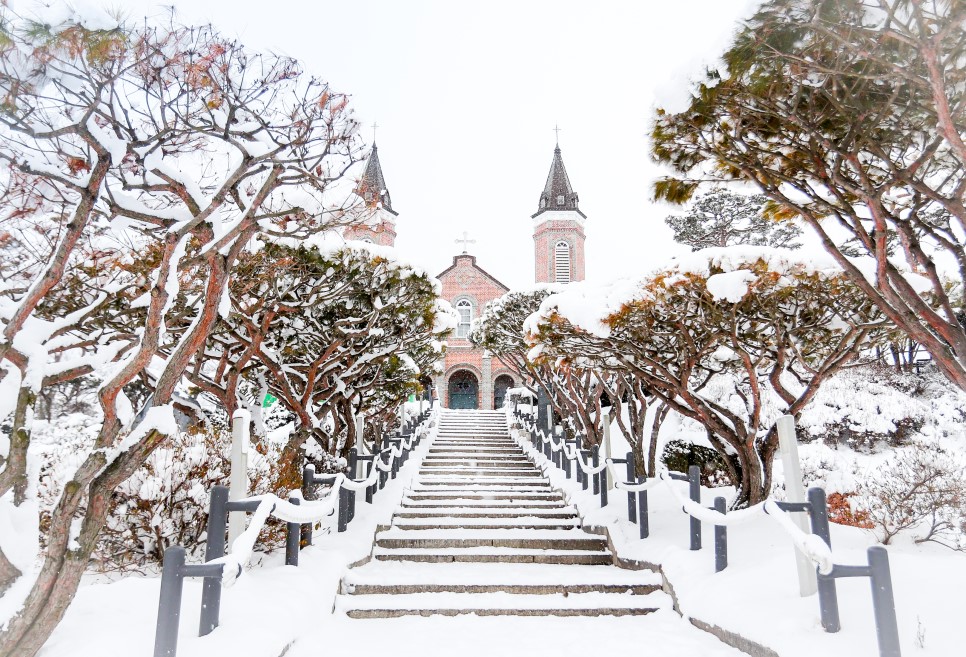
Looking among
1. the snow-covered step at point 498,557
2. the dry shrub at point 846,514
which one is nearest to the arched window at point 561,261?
the dry shrub at point 846,514

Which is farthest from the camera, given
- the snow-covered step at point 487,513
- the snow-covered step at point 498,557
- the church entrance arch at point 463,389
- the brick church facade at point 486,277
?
the church entrance arch at point 463,389

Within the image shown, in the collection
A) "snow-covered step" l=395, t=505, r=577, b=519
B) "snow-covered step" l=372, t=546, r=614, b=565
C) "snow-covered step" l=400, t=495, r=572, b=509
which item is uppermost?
"snow-covered step" l=400, t=495, r=572, b=509

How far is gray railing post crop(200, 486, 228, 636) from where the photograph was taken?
386 cm

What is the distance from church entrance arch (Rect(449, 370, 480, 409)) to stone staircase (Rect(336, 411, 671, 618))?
955 inches

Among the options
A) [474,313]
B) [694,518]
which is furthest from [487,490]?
[474,313]

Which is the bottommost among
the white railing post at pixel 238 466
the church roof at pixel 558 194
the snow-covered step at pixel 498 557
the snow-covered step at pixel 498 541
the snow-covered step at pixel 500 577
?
the snow-covered step at pixel 500 577

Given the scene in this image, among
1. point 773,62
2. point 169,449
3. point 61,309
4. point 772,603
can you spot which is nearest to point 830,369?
point 772,603

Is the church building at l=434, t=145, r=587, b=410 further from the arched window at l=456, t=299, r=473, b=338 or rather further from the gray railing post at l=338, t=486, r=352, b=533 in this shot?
the gray railing post at l=338, t=486, r=352, b=533

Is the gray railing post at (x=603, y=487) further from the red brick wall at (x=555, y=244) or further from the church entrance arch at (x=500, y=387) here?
the red brick wall at (x=555, y=244)

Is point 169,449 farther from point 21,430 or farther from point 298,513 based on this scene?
point 21,430

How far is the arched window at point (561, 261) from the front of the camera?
118 feet

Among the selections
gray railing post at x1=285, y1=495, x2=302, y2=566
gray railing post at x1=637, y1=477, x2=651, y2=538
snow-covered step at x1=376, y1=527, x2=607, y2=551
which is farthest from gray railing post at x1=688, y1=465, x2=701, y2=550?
gray railing post at x1=285, y1=495, x2=302, y2=566

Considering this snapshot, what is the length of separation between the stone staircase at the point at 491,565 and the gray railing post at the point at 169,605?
8.01ft

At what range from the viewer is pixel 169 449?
5.45 metres
